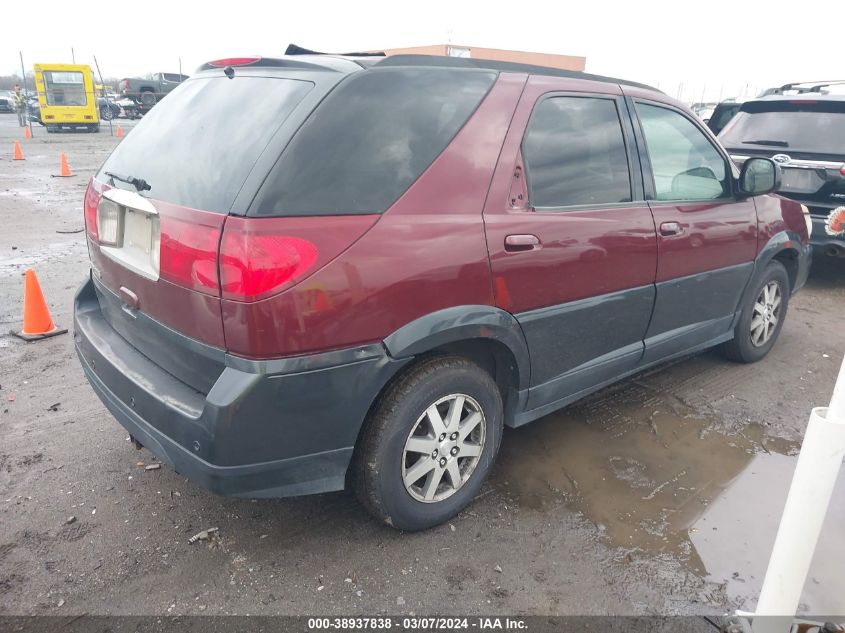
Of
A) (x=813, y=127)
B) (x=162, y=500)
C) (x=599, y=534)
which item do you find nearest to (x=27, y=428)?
(x=162, y=500)

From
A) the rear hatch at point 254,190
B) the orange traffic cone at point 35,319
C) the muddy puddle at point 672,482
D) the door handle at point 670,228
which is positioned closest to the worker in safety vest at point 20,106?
the orange traffic cone at point 35,319

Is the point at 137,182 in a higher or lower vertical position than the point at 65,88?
lower

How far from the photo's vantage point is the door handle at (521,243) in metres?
2.56

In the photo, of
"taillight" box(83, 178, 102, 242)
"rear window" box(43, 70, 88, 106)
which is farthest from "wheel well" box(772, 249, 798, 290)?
"rear window" box(43, 70, 88, 106)

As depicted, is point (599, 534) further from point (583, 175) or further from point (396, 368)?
point (583, 175)

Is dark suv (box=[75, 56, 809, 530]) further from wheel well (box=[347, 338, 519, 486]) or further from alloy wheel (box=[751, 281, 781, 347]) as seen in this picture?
alloy wheel (box=[751, 281, 781, 347])

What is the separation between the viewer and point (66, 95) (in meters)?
24.8

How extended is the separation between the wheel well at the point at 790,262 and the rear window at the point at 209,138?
3.78m

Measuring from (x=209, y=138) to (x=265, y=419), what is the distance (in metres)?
1.10

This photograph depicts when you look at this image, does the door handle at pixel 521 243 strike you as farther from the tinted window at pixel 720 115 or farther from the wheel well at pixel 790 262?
the tinted window at pixel 720 115

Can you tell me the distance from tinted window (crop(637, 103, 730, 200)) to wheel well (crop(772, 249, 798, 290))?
1.03 meters

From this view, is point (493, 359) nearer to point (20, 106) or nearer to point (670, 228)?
point (670, 228)

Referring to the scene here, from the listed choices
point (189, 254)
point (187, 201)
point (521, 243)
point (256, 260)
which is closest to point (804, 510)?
point (521, 243)

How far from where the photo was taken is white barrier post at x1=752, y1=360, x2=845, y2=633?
1749 mm
